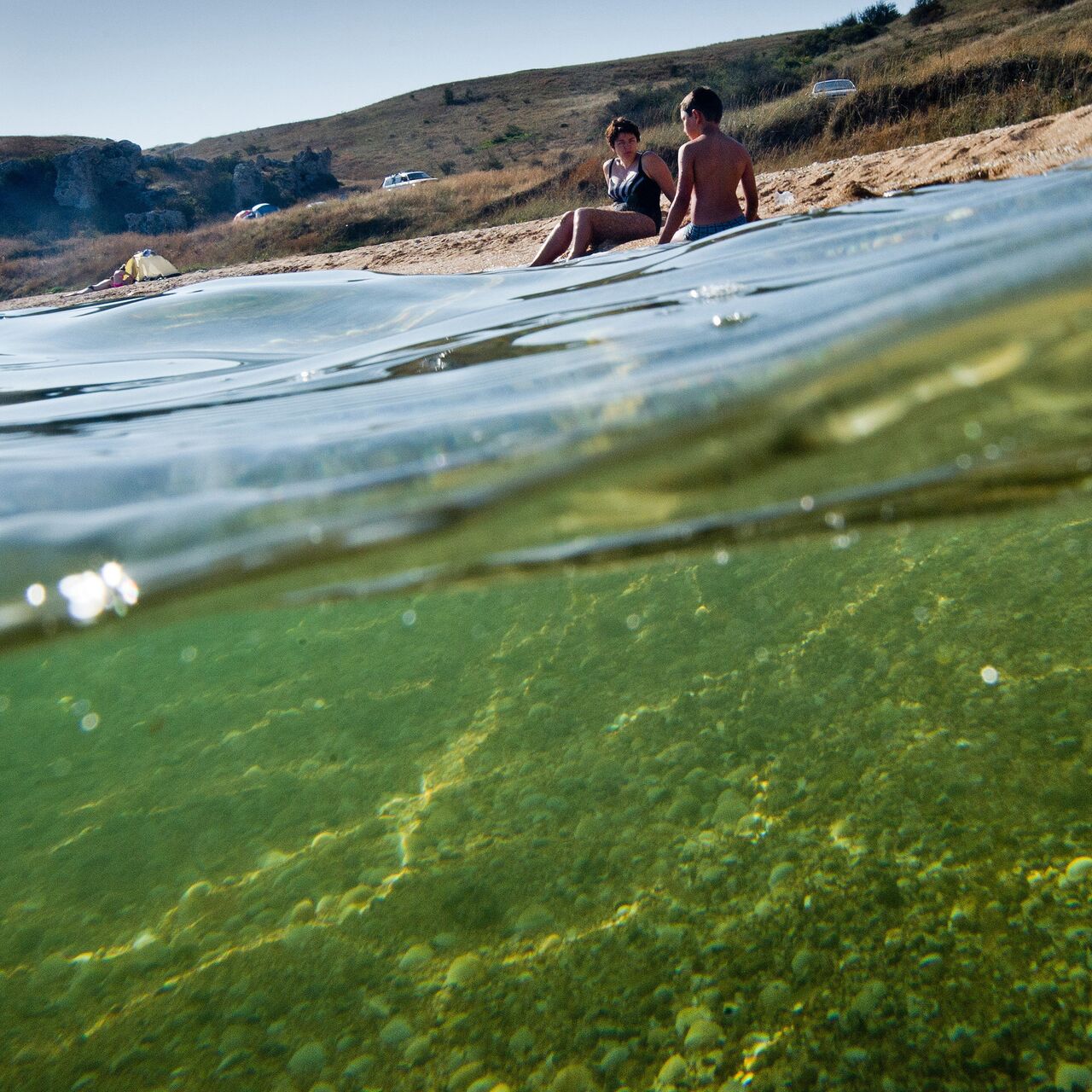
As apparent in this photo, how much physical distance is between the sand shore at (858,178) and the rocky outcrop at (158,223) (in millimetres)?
25293

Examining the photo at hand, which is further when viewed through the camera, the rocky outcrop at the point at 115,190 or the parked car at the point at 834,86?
the rocky outcrop at the point at 115,190

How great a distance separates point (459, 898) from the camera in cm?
416

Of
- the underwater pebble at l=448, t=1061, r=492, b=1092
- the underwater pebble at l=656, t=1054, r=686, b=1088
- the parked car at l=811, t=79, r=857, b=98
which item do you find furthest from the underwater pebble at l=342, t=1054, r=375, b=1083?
the parked car at l=811, t=79, r=857, b=98

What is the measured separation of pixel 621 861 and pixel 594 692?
2007mm

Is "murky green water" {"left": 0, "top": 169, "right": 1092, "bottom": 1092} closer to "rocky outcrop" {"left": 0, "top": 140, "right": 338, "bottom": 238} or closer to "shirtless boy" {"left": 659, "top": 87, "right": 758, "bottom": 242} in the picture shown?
"shirtless boy" {"left": 659, "top": 87, "right": 758, "bottom": 242}

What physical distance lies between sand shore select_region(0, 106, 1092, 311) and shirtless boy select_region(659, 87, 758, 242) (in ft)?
5.16

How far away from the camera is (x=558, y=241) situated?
8422 millimetres

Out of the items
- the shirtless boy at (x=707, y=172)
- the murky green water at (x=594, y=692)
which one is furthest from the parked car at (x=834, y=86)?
the murky green water at (x=594, y=692)

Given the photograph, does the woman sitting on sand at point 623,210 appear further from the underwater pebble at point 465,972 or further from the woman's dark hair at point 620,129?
the underwater pebble at point 465,972

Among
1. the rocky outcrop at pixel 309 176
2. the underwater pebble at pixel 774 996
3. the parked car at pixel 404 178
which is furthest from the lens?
the rocky outcrop at pixel 309 176

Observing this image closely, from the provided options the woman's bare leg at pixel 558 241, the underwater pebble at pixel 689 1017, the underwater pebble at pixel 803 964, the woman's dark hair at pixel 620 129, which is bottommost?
the underwater pebble at pixel 803 964

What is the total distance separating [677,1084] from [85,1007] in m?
2.69

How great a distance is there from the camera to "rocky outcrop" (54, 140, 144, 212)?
47.6 metres

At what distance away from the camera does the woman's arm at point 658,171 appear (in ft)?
28.2
